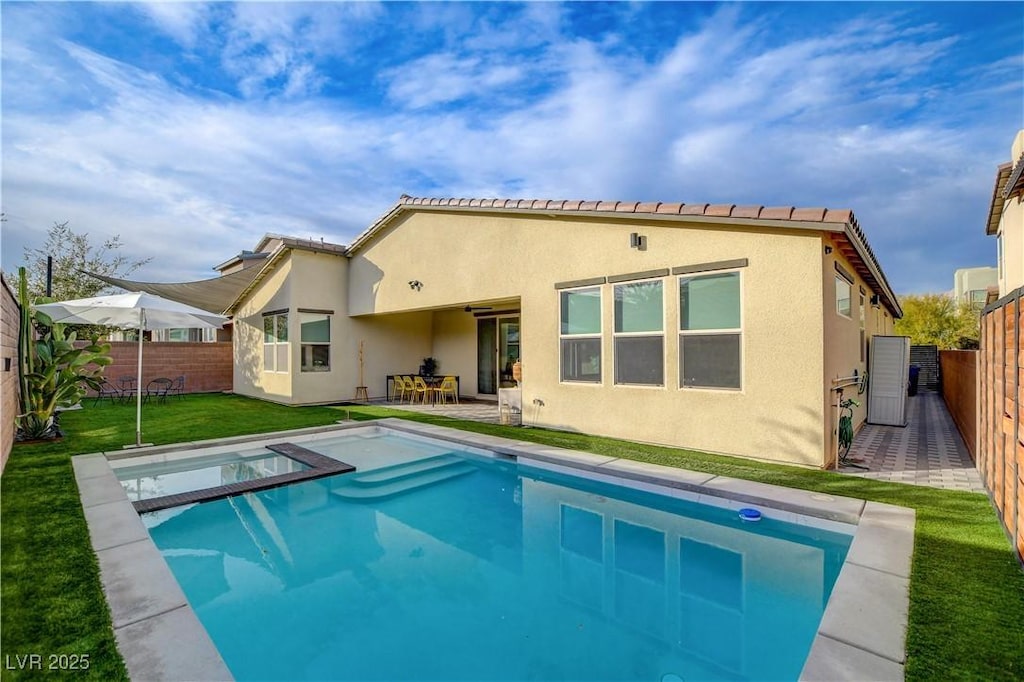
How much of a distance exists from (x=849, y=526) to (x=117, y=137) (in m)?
17.8

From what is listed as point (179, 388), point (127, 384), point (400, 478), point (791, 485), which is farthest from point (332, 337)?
point (791, 485)

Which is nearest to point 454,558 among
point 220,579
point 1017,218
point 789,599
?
point 220,579

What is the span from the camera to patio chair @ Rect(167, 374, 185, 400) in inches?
741

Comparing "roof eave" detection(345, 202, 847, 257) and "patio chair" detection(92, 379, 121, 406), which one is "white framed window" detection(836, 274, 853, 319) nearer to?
"roof eave" detection(345, 202, 847, 257)

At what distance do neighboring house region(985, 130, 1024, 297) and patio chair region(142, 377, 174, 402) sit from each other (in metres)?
26.0

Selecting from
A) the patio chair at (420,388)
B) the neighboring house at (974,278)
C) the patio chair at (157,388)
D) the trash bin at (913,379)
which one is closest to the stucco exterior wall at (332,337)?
the patio chair at (420,388)

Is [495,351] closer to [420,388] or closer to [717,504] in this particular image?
[420,388]

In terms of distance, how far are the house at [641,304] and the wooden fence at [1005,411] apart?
184 cm

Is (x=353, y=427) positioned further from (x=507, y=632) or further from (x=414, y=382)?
(x=507, y=632)

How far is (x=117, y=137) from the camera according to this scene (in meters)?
12.4

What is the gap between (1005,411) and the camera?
4.98 meters

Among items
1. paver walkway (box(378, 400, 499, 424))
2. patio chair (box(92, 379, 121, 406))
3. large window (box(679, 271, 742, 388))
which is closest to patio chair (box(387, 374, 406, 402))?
paver walkway (box(378, 400, 499, 424))

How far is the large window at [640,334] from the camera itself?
30.1ft

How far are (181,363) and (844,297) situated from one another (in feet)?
79.5
